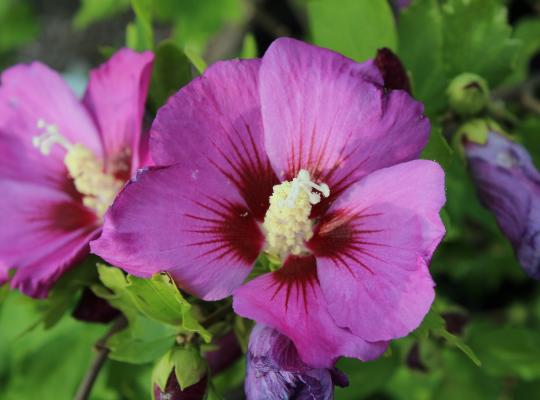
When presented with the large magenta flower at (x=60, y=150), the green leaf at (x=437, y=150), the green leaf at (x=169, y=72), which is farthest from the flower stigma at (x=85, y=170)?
the green leaf at (x=437, y=150)

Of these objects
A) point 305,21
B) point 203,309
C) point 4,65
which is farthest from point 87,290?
point 4,65

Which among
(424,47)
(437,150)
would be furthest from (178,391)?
(424,47)

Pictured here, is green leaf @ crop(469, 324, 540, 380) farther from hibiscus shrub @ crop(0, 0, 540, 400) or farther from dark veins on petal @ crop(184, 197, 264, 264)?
dark veins on petal @ crop(184, 197, 264, 264)

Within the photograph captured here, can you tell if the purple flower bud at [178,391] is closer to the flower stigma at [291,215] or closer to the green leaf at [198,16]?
the flower stigma at [291,215]

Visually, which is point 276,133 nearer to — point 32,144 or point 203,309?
point 203,309

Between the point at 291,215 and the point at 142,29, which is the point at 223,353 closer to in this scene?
the point at 291,215
